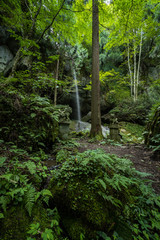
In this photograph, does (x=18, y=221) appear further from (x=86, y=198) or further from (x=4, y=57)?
(x=4, y=57)

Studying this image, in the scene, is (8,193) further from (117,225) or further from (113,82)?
(113,82)

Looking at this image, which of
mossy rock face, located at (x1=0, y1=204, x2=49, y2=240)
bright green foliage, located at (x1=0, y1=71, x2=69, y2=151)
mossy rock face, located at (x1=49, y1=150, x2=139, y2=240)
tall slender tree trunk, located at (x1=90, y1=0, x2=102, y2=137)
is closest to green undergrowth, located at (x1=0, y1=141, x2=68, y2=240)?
mossy rock face, located at (x1=0, y1=204, x2=49, y2=240)

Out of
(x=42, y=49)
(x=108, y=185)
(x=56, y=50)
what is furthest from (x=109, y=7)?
(x=108, y=185)

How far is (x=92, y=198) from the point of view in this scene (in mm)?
1426

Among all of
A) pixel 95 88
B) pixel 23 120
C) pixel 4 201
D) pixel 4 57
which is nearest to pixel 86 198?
pixel 4 201

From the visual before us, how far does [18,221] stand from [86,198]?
805mm

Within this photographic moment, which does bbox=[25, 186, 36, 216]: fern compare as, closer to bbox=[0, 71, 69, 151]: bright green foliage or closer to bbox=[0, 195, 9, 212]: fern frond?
bbox=[0, 195, 9, 212]: fern frond

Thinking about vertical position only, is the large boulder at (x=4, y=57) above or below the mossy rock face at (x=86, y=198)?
above

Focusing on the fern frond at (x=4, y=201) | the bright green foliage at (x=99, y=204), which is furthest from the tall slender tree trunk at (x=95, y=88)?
the fern frond at (x=4, y=201)

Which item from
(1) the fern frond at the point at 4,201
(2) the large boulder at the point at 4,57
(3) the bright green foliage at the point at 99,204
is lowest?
(3) the bright green foliage at the point at 99,204

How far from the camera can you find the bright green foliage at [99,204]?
4.14 feet

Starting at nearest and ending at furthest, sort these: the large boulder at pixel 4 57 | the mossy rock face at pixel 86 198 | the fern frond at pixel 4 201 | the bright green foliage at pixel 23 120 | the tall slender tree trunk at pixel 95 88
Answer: the fern frond at pixel 4 201
the mossy rock face at pixel 86 198
the bright green foliage at pixel 23 120
the tall slender tree trunk at pixel 95 88
the large boulder at pixel 4 57

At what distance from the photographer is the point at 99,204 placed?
1.41 metres

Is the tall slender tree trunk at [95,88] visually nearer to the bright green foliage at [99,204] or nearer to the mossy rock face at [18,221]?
the bright green foliage at [99,204]
